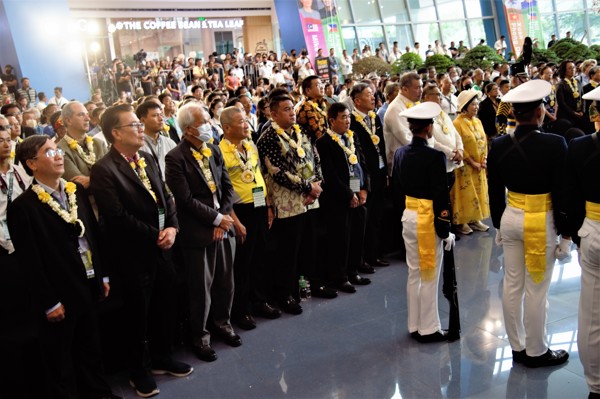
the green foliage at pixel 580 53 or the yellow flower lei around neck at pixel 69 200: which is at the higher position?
the green foliage at pixel 580 53

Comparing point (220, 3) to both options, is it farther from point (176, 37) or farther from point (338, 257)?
point (338, 257)

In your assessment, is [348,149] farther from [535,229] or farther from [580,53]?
[580,53]

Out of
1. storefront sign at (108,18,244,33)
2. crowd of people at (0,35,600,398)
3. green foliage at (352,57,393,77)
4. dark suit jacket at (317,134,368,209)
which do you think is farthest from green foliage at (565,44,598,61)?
dark suit jacket at (317,134,368,209)

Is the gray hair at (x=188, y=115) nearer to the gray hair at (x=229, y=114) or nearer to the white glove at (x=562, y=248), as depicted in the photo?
the gray hair at (x=229, y=114)

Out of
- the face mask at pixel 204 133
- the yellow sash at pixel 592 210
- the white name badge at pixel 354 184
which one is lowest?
the yellow sash at pixel 592 210

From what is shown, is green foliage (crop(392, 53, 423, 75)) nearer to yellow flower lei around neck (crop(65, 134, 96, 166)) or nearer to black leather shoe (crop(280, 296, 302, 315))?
black leather shoe (crop(280, 296, 302, 315))

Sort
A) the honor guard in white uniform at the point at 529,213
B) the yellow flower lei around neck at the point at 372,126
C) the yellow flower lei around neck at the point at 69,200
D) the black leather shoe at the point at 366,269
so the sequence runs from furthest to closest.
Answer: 1. the black leather shoe at the point at 366,269
2. the yellow flower lei around neck at the point at 372,126
3. the honor guard in white uniform at the point at 529,213
4. the yellow flower lei around neck at the point at 69,200

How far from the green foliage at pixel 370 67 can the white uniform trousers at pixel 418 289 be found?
13609mm

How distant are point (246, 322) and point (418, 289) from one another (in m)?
1.36

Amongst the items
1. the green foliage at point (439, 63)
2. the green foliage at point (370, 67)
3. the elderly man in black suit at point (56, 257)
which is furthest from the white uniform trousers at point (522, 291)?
the green foliage at point (370, 67)

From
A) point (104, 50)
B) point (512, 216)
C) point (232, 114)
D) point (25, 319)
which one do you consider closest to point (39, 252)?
point (25, 319)

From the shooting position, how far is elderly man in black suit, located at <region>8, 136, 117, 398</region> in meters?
2.91

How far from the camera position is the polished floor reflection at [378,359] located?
321 centimetres

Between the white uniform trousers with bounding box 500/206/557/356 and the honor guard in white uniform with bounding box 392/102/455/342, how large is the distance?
404 millimetres
